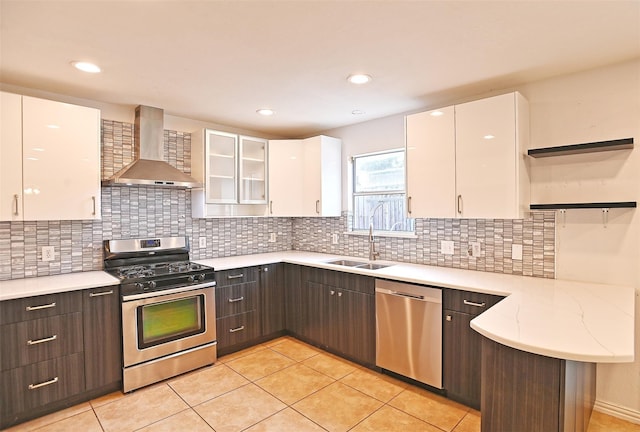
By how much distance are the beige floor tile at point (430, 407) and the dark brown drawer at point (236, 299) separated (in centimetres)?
170

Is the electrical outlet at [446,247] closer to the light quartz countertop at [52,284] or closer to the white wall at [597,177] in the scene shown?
the white wall at [597,177]

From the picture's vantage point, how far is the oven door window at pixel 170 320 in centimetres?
286

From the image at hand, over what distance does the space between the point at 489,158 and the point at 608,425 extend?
1.96 metres

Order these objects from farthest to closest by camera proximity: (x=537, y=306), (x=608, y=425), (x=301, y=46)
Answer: (x=608, y=425) < (x=301, y=46) < (x=537, y=306)

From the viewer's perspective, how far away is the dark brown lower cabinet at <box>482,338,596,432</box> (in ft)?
4.74

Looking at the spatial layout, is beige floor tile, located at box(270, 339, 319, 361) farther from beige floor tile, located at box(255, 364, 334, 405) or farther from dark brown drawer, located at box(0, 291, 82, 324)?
dark brown drawer, located at box(0, 291, 82, 324)

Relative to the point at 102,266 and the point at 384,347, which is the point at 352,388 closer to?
the point at 384,347

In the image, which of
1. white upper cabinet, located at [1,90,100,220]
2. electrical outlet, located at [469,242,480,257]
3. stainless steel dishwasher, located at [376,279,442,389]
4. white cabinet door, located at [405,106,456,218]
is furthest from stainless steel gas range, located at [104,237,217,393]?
electrical outlet, located at [469,242,480,257]

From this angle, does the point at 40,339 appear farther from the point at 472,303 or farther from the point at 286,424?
the point at 472,303

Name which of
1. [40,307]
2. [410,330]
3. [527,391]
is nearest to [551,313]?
[527,391]

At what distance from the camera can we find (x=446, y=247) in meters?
3.24

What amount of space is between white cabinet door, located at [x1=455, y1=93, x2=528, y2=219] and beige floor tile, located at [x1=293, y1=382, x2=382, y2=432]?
65.2 inches

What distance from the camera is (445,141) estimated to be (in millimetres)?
2885

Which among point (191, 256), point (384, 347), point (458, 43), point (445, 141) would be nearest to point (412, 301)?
point (384, 347)
